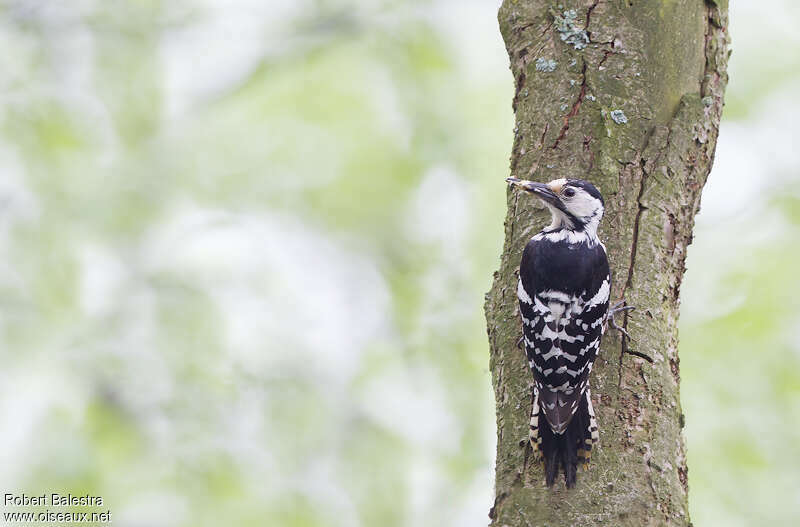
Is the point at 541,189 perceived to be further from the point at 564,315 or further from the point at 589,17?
the point at 589,17

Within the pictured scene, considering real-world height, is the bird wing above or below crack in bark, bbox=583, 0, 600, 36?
below

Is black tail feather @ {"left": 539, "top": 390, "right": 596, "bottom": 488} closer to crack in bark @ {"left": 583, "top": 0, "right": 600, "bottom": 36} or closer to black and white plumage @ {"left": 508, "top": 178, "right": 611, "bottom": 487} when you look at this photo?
black and white plumage @ {"left": 508, "top": 178, "right": 611, "bottom": 487}

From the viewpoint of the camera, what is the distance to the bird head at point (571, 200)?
2.91m

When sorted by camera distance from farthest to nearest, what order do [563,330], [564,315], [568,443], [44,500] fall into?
[44,500] < [564,315] < [563,330] < [568,443]

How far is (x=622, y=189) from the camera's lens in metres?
3.04

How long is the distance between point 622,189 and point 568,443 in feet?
3.52

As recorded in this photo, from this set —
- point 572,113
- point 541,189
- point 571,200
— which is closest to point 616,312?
point 571,200

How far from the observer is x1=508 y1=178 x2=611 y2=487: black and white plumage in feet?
8.42

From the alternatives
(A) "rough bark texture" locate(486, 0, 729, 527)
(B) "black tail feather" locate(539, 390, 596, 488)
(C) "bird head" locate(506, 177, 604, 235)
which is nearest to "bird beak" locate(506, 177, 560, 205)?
(C) "bird head" locate(506, 177, 604, 235)

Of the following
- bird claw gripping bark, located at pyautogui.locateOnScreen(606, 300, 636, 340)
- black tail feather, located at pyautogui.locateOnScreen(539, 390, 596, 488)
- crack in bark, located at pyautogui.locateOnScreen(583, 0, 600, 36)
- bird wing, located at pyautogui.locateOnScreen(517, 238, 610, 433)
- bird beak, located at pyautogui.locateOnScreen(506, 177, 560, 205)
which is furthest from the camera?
crack in bark, located at pyautogui.locateOnScreen(583, 0, 600, 36)

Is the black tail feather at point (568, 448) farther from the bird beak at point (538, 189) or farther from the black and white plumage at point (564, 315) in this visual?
the bird beak at point (538, 189)

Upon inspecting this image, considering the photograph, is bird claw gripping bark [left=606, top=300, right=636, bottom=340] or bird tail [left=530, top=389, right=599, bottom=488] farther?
bird claw gripping bark [left=606, top=300, right=636, bottom=340]

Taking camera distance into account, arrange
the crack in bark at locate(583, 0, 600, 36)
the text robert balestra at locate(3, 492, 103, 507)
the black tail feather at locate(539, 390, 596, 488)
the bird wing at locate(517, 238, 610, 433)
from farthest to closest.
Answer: the text robert balestra at locate(3, 492, 103, 507), the crack in bark at locate(583, 0, 600, 36), the bird wing at locate(517, 238, 610, 433), the black tail feather at locate(539, 390, 596, 488)

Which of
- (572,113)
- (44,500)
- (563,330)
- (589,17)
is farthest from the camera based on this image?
(44,500)
